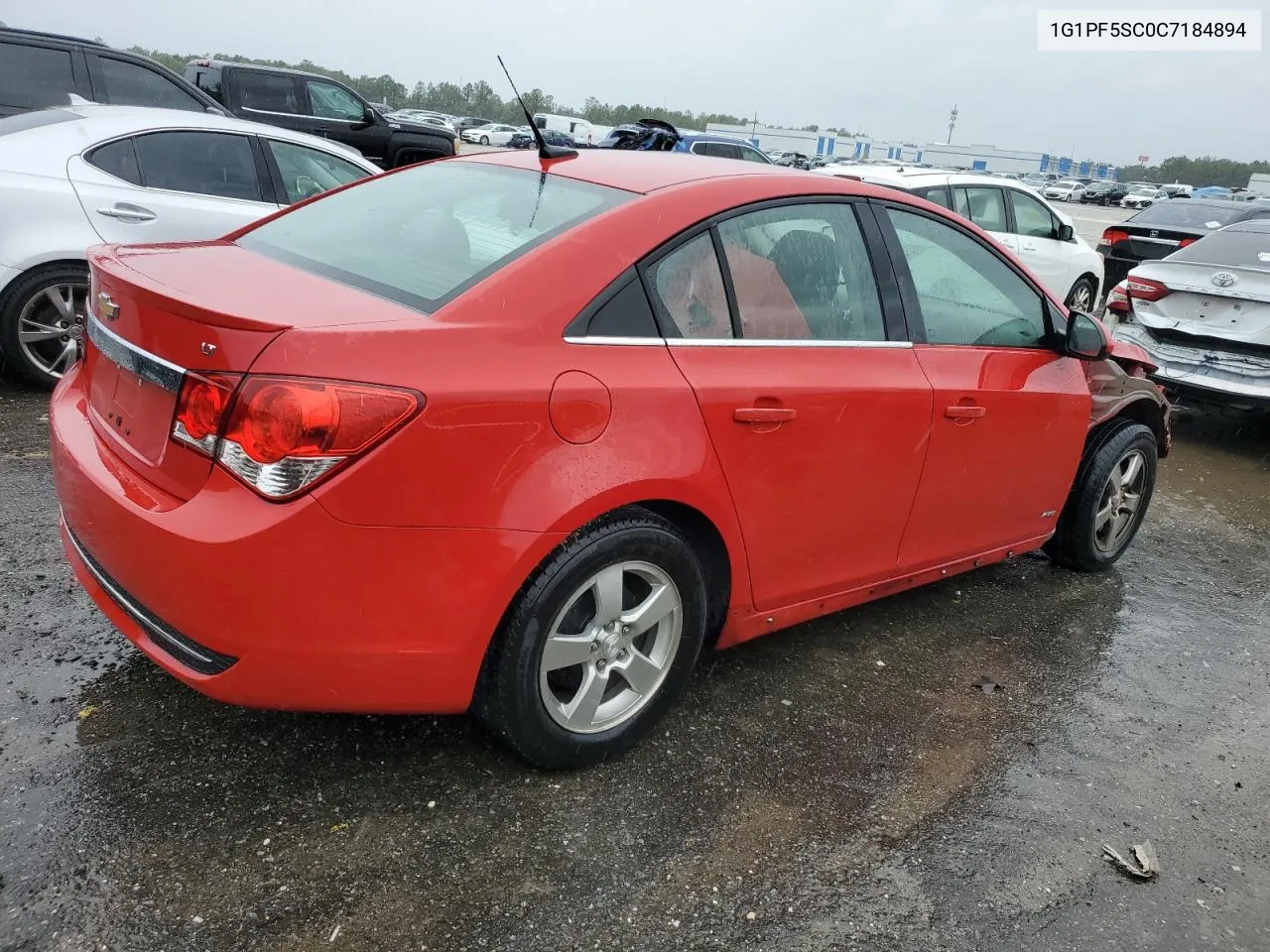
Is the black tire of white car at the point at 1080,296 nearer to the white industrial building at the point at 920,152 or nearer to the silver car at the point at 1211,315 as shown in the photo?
the silver car at the point at 1211,315

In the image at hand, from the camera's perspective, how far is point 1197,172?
→ 380 ft

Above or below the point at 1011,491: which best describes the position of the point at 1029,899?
below

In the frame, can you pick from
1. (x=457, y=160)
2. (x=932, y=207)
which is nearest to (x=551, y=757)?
(x=457, y=160)

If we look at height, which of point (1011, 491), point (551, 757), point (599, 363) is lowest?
point (551, 757)

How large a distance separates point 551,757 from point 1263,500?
5.42 metres

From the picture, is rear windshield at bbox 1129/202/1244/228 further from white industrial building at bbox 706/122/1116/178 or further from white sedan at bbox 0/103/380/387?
white industrial building at bbox 706/122/1116/178

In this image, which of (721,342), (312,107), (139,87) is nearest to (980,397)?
(721,342)

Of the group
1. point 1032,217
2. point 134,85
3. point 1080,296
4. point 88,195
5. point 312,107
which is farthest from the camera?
point 312,107

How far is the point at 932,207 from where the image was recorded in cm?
355

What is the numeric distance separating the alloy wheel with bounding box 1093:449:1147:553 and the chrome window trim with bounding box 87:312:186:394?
378 cm

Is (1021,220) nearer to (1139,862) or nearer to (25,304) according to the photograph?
(1139,862)

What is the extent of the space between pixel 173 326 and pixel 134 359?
23 cm

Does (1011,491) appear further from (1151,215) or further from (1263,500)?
(1151,215)

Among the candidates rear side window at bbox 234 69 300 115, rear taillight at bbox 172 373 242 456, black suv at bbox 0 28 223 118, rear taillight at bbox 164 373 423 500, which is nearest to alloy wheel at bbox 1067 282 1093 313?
black suv at bbox 0 28 223 118
